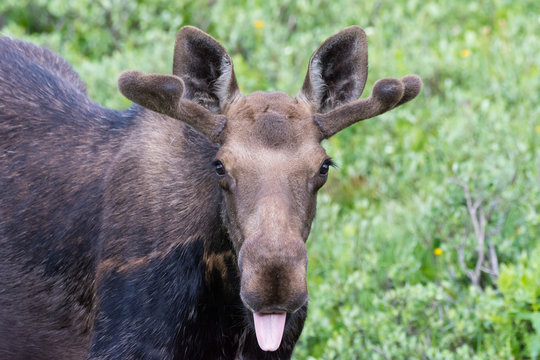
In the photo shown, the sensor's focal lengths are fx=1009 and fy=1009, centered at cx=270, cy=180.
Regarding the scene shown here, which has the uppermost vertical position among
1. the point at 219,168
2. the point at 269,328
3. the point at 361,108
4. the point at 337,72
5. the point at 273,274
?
the point at 337,72

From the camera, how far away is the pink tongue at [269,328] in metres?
3.83

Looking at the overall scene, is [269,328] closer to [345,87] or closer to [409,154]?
[345,87]

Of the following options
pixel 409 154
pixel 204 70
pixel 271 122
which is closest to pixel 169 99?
pixel 204 70

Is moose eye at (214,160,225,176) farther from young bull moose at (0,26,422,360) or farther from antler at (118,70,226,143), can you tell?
antler at (118,70,226,143)

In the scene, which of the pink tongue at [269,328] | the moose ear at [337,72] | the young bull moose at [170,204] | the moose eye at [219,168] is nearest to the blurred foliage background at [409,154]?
the young bull moose at [170,204]

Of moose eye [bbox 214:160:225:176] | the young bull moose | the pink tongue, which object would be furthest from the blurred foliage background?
moose eye [bbox 214:160:225:176]

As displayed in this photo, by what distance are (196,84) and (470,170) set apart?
8.01 ft

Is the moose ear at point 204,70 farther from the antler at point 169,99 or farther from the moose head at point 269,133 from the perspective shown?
the antler at point 169,99

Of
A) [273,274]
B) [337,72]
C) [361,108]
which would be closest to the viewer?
[273,274]

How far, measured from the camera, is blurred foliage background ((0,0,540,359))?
5.71 metres

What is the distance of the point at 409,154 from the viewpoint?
7383 millimetres

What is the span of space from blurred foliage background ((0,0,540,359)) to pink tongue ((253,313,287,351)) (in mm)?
1743

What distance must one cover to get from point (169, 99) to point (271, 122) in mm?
431

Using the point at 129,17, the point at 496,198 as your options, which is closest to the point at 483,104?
the point at 496,198
